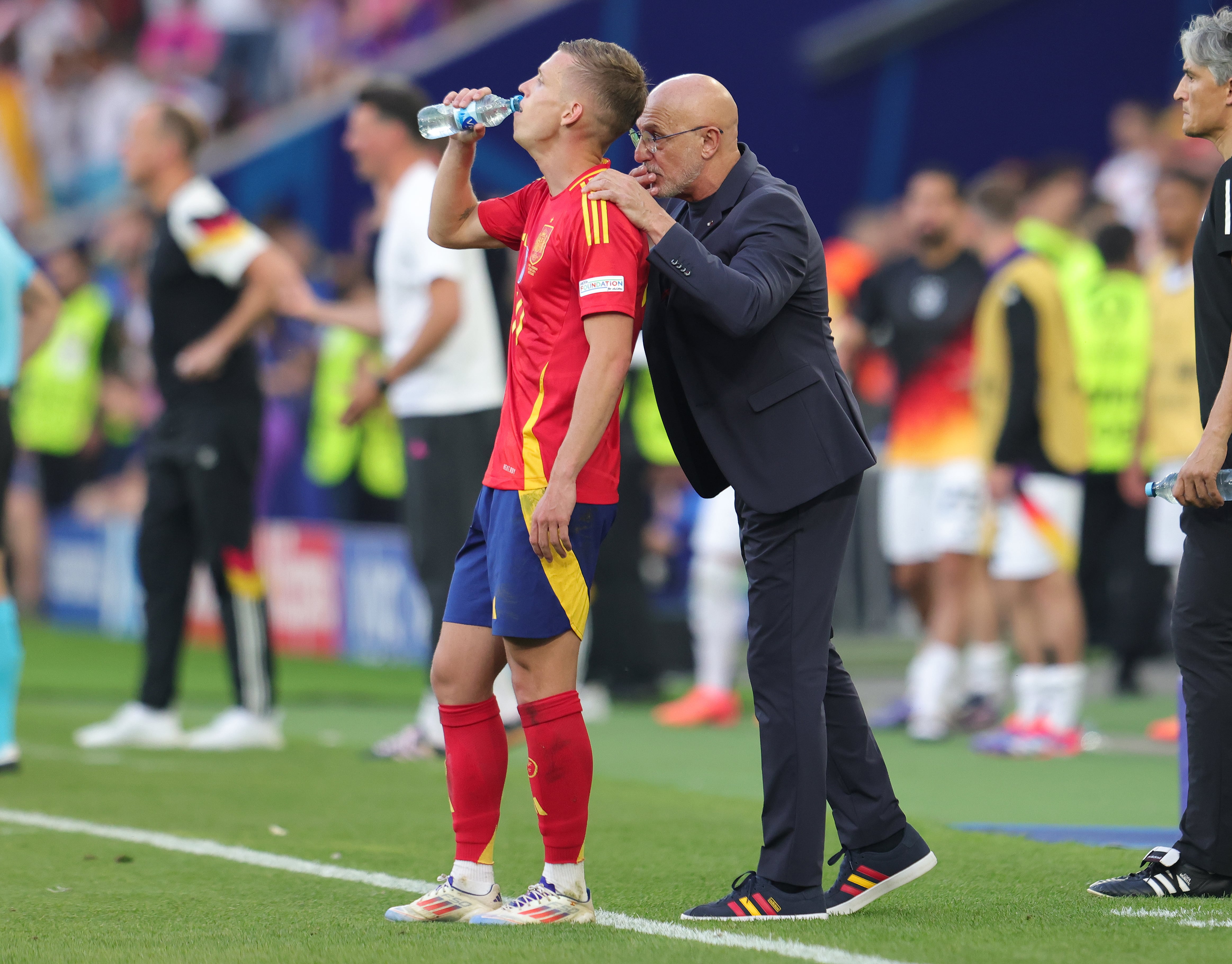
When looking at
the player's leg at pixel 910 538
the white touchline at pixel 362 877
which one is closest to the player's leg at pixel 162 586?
the white touchline at pixel 362 877

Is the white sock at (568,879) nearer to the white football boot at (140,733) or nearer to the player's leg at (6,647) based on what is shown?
the player's leg at (6,647)

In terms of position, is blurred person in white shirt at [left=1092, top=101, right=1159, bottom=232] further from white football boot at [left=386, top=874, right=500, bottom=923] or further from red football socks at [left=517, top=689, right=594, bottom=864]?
white football boot at [left=386, top=874, right=500, bottom=923]

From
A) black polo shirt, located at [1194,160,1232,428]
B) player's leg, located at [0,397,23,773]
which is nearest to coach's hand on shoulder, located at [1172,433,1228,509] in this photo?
black polo shirt, located at [1194,160,1232,428]

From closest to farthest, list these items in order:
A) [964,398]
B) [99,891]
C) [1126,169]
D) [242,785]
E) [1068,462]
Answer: [99,891]
[242,785]
[1068,462]
[964,398]
[1126,169]

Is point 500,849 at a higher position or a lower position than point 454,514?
lower

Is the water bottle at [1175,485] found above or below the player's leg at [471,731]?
above

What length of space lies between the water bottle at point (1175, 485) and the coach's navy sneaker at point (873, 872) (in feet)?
3.39

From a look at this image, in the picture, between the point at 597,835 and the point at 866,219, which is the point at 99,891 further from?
the point at 866,219

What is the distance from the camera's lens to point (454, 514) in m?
7.23

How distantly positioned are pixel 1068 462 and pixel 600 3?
751 cm

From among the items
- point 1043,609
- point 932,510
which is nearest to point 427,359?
point 932,510

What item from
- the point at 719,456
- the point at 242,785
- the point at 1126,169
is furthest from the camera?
the point at 1126,169

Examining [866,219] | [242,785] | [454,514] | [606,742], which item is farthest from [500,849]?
[866,219]

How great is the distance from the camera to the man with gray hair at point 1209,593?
14.4 ft
